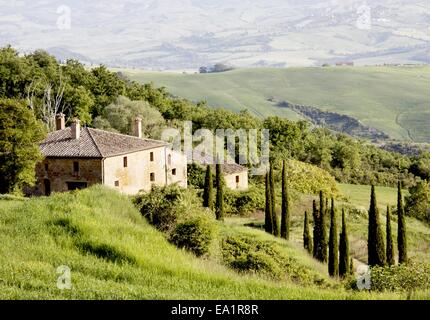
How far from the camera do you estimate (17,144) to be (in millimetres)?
39375

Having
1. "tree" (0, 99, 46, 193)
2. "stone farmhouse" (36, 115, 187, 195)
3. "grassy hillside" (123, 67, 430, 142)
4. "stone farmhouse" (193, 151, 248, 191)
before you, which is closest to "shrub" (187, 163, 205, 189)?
"stone farmhouse" (193, 151, 248, 191)

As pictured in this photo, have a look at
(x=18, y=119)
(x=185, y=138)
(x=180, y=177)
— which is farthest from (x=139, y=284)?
(x=185, y=138)

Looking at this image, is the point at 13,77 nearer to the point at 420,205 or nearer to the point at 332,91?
the point at 420,205

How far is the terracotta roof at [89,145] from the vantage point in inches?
1682

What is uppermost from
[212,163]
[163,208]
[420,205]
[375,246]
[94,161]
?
[94,161]

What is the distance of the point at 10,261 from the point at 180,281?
3.89m

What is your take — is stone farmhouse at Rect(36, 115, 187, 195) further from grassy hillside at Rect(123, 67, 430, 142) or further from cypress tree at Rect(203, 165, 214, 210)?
grassy hillside at Rect(123, 67, 430, 142)

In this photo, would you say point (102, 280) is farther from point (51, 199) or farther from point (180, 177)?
point (180, 177)

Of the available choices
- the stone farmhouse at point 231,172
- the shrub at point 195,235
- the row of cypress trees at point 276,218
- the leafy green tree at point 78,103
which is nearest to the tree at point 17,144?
the row of cypress trees at point 276,218

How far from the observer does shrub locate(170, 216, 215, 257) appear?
2272cm

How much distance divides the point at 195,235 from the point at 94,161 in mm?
20640

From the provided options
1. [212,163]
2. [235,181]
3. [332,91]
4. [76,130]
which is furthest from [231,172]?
[332,91]

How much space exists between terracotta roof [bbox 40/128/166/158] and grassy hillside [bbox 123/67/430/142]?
3669 inches

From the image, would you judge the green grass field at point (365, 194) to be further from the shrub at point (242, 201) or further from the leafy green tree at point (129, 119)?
the leafy green tree at point (129, 119)
